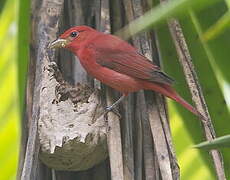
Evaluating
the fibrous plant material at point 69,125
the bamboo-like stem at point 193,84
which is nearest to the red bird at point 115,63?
the fibrous plant material at point 69,125

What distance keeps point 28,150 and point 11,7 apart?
1426mm

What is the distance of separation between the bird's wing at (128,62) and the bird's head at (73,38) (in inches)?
4.4

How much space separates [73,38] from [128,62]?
0.38 meters

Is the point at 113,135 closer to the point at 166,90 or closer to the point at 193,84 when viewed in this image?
the point at 193,84

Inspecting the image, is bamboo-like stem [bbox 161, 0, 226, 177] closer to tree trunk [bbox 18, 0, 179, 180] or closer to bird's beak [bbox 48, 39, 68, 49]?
tree trunk [bbox 18, 0, 179, 180]

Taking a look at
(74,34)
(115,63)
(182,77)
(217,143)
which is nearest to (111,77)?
(115,63)

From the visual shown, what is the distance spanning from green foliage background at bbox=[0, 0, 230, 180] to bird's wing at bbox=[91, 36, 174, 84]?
8 cm

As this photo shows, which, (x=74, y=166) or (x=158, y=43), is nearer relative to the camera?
(x=74, y=166)

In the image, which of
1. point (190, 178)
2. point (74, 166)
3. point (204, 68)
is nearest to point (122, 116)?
point (74, 166)

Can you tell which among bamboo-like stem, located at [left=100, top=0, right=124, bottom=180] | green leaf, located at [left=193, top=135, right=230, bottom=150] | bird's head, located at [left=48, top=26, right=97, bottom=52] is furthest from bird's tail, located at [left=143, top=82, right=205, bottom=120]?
green leaf, located at [left=193, top=135, right=230, bottom=150]

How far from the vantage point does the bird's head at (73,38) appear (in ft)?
7.76

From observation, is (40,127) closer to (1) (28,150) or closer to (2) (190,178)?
(1) (28,150)

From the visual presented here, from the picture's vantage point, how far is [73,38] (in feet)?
8.77

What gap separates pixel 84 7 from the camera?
2443mm
